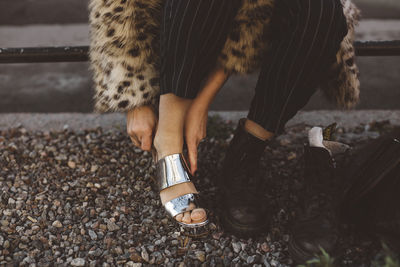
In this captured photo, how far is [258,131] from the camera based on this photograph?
1313 millimetres

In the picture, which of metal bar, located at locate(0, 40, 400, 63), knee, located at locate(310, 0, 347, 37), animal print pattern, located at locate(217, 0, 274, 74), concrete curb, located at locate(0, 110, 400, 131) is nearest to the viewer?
knee, located at locate(310, 0, 347, 37)

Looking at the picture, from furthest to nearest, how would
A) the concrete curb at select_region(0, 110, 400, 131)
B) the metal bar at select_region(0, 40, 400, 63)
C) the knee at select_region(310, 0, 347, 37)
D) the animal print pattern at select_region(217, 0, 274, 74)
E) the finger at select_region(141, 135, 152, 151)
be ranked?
the concrete curb at select_region(0, 110, 400, 131), the metal bar at select_region(0, 40, 400, 63), the finger at select_region(141, 135, 152, 151), the animal print pattern at select_region(217, 0, 274, 74), the knee at select_region(310, 0, 347, 37)

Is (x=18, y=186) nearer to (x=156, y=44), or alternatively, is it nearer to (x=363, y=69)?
(x=156, y=44)

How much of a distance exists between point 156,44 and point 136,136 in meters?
0.35

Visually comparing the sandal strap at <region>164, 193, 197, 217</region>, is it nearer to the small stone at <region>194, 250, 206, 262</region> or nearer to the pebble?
the small stone at <region>194, 250, 206, 262</region>

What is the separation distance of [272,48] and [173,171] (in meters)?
0.54

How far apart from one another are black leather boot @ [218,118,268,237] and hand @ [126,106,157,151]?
0.30 m

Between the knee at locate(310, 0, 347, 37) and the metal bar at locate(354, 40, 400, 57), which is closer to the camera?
the knee at locate(310, 0, 347, 37)

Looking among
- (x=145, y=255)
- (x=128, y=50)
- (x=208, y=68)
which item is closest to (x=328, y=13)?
(x=208, y=68)

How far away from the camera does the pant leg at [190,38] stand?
3.90ft

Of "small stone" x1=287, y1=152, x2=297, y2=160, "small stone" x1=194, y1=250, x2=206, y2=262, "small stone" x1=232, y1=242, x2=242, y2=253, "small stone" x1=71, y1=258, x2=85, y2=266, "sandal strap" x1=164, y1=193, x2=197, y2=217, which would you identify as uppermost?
"sandal strap" x1=164, y1=193, x2=197, y2=217

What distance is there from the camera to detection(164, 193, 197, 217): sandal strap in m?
1.26

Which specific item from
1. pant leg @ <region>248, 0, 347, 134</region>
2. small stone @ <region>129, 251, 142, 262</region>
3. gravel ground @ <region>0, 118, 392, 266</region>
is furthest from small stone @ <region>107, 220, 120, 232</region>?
pant leg @ <region>248, 0, 347, 134</region>

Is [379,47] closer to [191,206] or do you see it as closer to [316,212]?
[316,212]
